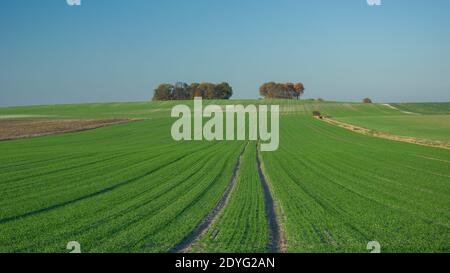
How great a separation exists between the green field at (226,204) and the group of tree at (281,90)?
150 metres

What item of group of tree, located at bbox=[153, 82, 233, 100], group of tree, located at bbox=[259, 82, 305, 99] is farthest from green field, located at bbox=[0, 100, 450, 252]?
group of tree, located at bbox=[259, 82, 305, 99]

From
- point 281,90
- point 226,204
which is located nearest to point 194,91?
point 281,90

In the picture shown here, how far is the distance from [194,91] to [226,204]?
154 metres

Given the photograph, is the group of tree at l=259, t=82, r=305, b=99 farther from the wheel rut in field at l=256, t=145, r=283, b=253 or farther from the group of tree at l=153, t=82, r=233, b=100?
the wheel rut in field at l=256, t=145, r=283, b=253

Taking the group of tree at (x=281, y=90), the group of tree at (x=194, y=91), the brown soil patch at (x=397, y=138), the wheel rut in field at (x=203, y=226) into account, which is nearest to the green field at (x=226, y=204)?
the wheel rut in field at (x=203, y=226)

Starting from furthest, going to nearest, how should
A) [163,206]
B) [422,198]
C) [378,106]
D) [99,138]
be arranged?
[378,106] → [99,138] → [422,198] → [163,206]

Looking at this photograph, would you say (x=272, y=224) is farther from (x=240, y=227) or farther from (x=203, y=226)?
(x=203, y=226)

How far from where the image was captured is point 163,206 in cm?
1502

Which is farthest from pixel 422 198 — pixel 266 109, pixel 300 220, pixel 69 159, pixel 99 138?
pixel 266 109

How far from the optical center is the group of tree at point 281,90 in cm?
18050

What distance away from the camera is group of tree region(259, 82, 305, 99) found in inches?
7106

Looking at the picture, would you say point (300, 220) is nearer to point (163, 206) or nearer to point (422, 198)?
point (163, 206)

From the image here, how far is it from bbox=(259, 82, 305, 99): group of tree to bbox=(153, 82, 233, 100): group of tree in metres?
19.4

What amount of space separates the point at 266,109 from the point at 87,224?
91.2 meters
